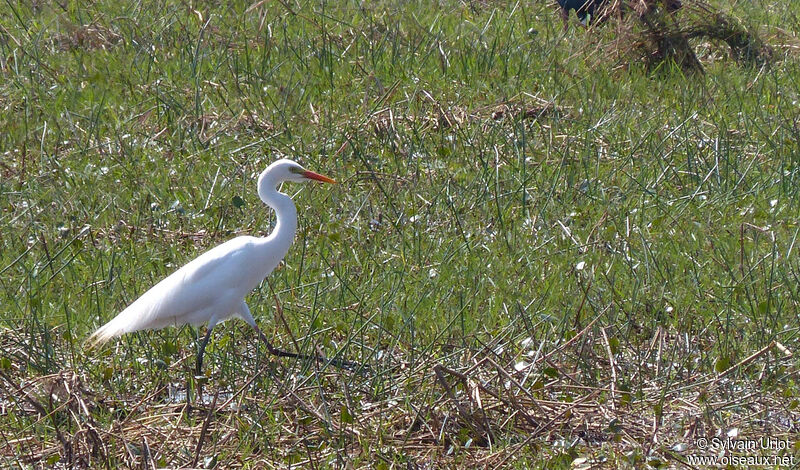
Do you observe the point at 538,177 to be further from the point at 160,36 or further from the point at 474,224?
the point at 160,36

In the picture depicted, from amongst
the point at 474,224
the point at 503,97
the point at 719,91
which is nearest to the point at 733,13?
the point at 719,91

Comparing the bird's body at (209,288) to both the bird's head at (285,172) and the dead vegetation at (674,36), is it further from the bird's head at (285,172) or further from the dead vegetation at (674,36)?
the dead vegetation at (674,36)

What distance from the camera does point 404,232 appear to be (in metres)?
5.41

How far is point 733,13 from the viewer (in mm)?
8930

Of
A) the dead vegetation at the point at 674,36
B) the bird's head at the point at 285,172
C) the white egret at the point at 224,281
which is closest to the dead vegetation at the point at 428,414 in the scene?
the white egret at the point at 224,281

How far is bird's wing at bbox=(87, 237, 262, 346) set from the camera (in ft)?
13.6

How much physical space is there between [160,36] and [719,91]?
377cm

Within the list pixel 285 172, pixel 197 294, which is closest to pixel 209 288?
pixel 197 294

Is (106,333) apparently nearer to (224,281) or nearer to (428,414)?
(224,281)

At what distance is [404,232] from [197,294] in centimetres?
141

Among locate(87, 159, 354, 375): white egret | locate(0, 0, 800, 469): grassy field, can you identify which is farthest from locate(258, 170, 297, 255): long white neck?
locate(0, 0, 800, 469): grassy field

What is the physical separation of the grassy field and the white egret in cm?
15

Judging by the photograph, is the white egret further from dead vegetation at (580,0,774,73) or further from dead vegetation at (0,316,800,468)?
dead vegetation at (580,0,774,73)

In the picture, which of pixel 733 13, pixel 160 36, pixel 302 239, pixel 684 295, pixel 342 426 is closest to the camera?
pixel 342 426
